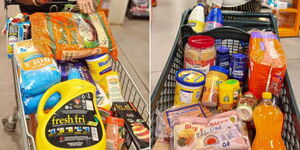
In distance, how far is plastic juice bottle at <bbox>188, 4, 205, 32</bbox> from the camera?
1662 millimetres

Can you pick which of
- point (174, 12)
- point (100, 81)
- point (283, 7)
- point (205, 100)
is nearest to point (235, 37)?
point (205, 100)

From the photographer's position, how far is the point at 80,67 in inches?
63.1

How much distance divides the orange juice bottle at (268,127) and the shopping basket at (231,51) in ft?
0.14

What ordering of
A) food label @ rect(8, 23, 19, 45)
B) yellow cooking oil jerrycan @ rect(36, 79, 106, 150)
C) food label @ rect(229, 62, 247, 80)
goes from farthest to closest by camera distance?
food label @ rect(8, 23, 19, 45) < food label @ rect(229, 62, 247, 80) < yellow cooking oil jerrycan @ rect(36, 79, 106, 150)

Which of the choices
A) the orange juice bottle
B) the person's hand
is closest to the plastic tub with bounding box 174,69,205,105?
the orange juice bottle

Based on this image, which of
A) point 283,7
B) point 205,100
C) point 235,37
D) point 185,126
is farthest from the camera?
point 283,7

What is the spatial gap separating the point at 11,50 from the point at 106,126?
66 cm

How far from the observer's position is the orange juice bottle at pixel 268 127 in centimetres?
115

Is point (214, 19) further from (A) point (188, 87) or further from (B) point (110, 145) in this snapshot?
(B) point (110, 145)

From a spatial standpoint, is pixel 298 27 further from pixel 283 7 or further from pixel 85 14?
pixel 85 14

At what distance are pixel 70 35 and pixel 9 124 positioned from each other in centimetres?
112

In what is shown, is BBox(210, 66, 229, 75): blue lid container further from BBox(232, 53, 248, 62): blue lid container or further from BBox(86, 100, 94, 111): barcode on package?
BBox(86, 100, 94, 111): barcode on package

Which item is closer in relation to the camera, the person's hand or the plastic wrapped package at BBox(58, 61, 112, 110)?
the plastic wrapped package at BBox(58, 61, 112, 110)

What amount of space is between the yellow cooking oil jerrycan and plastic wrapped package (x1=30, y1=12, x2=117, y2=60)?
0.83 feet
